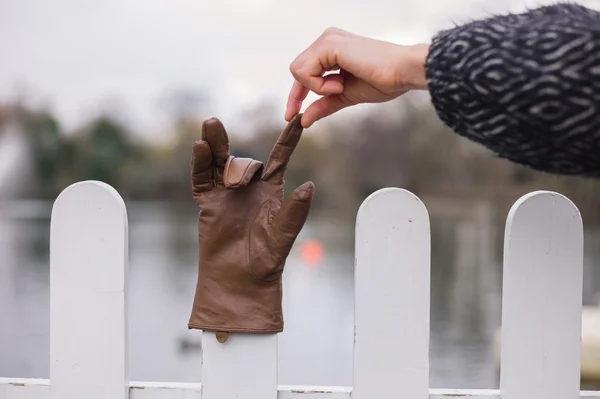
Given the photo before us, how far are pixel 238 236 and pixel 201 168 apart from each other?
0.44ft

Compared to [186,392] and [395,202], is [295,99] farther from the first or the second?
[186,392]

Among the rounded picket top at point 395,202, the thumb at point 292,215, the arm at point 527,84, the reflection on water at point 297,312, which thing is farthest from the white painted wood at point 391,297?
the reflection on water at point 297,312

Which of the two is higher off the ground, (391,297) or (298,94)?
(298,94)

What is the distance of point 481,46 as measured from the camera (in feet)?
2.71

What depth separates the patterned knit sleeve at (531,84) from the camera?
0.77 metres

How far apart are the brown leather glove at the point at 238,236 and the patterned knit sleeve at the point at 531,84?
429 mm

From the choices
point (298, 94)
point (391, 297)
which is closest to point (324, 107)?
point (298, 94)

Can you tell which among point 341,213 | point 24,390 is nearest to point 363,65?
point 24,390

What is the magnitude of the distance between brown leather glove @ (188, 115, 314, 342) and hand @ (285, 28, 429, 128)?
0.07 m

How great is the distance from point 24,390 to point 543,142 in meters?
0.98

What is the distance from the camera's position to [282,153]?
126cm

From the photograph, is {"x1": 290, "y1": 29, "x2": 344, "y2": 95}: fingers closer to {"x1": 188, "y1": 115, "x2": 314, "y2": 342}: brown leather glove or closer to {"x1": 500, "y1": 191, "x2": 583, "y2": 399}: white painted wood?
{"x1": 188, "y1": 115, "x2": 314, "y2": 342}: brown leather glove

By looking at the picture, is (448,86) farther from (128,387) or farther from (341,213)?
(341,213)

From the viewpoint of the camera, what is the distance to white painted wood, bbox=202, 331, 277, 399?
4.06 ft
